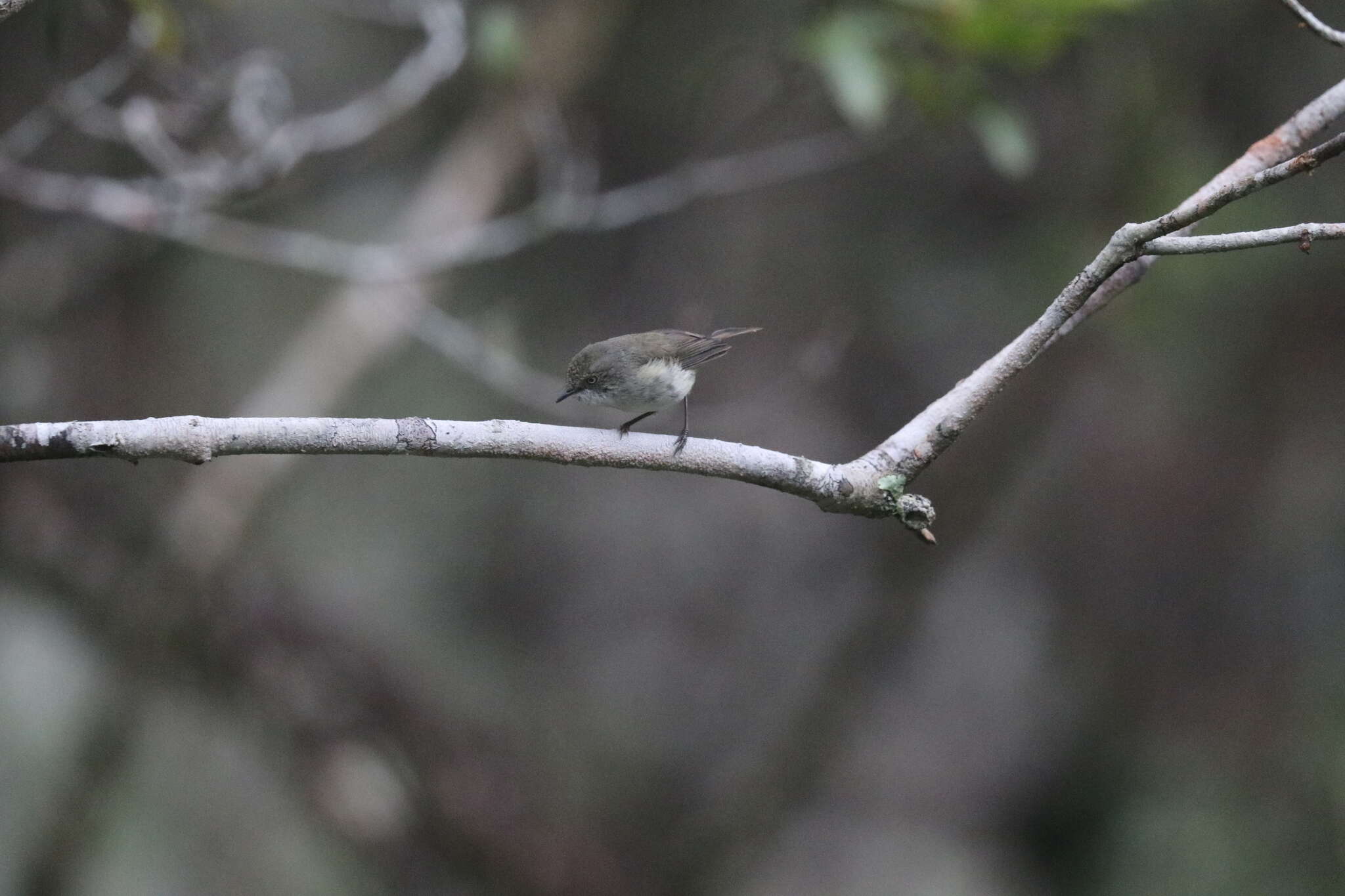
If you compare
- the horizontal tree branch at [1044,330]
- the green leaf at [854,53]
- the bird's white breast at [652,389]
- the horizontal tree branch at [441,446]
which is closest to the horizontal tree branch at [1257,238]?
the horizontal tree branch at [1044,330]

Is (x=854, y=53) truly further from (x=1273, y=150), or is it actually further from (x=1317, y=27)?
(x=1317, y=27)

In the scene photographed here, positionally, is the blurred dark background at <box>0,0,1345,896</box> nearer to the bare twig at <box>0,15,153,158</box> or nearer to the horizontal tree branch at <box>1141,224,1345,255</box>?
the bare twig at <box>0,15,153,158</box>

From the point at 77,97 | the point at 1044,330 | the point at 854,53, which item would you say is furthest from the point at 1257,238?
the point at 77,97

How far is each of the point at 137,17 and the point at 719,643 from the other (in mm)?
4797

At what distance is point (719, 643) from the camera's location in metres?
6.64

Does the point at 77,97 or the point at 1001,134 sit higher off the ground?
the point at 1001,134

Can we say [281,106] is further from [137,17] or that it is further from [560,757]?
[560,757]

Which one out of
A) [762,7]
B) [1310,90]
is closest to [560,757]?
[762,7]

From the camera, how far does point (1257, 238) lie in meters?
1.49

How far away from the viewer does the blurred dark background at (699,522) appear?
480 centimetres

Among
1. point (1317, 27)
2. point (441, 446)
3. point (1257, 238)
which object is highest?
point (1317, 27)

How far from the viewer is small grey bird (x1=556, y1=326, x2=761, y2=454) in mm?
2525

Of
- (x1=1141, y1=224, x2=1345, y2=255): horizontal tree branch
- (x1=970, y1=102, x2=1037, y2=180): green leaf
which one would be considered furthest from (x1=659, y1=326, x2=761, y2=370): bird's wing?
(x1=970, y1=102, x2=1037, y2=180): green leaf

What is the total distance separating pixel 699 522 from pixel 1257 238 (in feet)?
17.5
